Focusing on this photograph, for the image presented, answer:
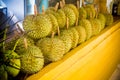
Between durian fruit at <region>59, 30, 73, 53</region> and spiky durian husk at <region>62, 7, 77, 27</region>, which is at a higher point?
spiky durian husk at <region>62, 7, 77, 27</region>

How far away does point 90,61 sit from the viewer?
1588 mm

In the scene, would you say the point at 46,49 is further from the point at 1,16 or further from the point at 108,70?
the point at 108,70

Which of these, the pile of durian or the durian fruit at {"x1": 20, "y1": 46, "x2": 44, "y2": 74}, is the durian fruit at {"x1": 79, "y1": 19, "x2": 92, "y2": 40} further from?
the durian fruit at {"x1": 20, "y1": 46, "x2": 44, "y2": 74}

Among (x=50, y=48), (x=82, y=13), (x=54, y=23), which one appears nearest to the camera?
(x=50, y=48)

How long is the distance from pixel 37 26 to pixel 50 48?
13 cm

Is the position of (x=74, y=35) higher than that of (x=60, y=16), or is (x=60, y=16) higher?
(x=60, y=16)

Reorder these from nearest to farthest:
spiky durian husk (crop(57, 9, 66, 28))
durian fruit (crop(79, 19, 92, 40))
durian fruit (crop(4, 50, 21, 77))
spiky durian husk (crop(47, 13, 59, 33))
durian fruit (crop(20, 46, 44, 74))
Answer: durian fruit (crop(4, 50, 21, 77))
durian fruit (crop(20, 46, 44, 74))
spiky durian husk (crop(47, 13, 59, 33))
spiky durian husk (crop(57, 9, 66, 28))
durian fruit (crop(79, 19, 92, 40))

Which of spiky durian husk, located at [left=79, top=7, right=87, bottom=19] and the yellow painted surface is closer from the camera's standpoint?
the yellow painted surface

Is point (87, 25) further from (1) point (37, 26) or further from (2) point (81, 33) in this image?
(1) point (37, 26)

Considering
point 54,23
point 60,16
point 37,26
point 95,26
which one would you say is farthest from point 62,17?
point 95,26

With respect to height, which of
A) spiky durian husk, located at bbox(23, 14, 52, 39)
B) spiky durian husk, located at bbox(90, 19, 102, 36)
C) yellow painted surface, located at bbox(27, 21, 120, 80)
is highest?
spiky durian husk, located at bbox(23, 14, 52, 39)

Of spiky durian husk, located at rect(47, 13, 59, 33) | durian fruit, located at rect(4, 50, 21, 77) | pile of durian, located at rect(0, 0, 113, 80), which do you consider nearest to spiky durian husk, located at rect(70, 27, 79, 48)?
pile of durian, located at rect(0, 0, 113, 80)

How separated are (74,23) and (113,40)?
93 cm

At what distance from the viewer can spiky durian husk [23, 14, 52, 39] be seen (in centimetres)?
107
